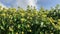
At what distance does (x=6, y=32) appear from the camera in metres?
7.41

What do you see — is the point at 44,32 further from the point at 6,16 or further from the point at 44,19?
the point at 6,16

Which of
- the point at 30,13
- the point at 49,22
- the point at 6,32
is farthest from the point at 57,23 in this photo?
the point at 6,32

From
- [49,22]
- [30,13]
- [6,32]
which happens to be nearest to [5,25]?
[6,32]

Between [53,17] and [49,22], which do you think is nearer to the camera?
[49,22]

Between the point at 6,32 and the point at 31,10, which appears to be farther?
the point at 31,10

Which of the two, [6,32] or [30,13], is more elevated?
[30,13]

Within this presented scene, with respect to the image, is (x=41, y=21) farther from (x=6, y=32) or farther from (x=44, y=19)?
(x=6, y=32)

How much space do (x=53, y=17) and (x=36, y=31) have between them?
980 millimetres

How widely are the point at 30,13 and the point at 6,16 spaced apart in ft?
2.58

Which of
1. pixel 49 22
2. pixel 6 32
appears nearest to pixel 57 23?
pixel 49 22

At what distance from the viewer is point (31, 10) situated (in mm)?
8008

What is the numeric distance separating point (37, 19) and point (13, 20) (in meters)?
0.76

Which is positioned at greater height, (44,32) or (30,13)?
(30,13)

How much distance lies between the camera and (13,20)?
294 inches
